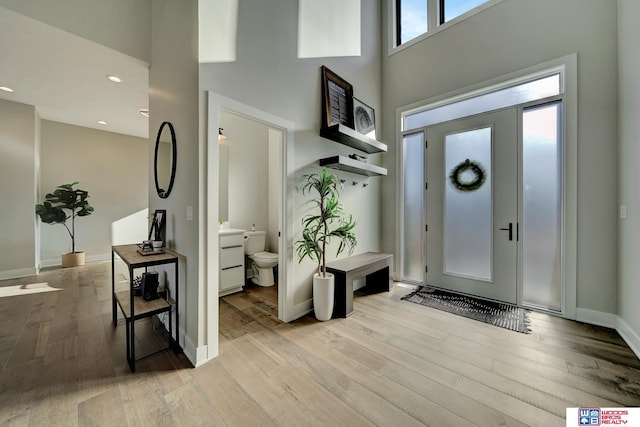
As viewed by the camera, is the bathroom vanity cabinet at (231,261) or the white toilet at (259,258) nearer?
the bathroom vanity cabinet at (231,261)

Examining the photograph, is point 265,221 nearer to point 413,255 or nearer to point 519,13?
point 413,255

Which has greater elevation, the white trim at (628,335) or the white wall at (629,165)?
the white wall at (629,165)

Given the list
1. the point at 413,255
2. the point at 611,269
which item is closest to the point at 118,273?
the point at 413,255

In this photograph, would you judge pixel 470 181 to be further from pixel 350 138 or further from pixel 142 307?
pixel 142 307

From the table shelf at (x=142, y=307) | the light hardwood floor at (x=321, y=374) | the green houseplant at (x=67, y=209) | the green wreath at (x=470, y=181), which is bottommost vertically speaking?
the light hardwood floor at (x=321, y=374)

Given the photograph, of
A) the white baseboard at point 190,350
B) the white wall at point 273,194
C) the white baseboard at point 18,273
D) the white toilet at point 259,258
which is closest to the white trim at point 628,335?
the white baseboard at point 190,350

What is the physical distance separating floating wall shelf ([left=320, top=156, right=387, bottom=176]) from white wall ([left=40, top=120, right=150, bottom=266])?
5.33 metres

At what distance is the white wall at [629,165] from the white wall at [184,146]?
140 inches

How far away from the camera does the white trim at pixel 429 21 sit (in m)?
3.18

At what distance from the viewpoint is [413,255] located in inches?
150

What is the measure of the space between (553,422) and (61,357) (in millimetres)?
3457

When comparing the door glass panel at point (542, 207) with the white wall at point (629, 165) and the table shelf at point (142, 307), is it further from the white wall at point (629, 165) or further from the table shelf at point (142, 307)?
the table shelf at point (142, 307)

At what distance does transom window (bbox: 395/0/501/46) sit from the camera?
3311 millimetres

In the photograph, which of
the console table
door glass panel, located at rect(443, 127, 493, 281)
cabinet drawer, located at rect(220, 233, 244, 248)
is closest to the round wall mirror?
the console table
